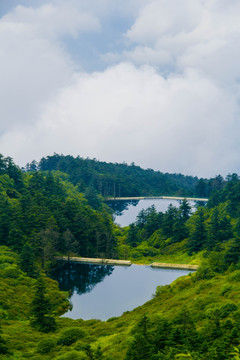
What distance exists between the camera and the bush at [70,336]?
70.2 feet

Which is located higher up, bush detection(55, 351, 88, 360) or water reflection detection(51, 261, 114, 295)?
bush detection(55, 351, 88, 360)

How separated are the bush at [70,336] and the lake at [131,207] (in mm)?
72140

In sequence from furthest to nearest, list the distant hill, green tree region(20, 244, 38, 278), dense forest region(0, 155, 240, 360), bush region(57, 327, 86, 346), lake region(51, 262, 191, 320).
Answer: the distant hill → green tree region(20, 244, 38, 278) → lake region(51, 262, 191, 320) → bush region(57, 327, 86, 346) → dense forest region(0, 155, 240, 360)

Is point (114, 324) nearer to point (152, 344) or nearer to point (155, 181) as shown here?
point (152, 344)

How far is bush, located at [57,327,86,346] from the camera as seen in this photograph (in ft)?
70.2

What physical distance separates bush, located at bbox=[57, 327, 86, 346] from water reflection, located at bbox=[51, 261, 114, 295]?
19.8 metres

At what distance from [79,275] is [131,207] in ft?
252

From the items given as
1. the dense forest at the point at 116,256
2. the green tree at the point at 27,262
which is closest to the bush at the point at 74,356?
the dense forest at the point at 116,256

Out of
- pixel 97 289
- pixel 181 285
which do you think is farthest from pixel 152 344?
pixel 97 289

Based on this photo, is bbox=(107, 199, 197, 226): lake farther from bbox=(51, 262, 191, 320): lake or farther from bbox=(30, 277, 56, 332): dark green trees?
bbox=(30, 277, 56, 332): dark green trees

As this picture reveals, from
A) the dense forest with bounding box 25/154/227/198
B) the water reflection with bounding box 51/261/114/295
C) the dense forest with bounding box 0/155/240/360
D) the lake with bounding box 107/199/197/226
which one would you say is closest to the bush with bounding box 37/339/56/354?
the dense forest with bounding box 0/155/240/360

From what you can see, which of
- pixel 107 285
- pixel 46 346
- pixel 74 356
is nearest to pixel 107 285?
pixel 107 285

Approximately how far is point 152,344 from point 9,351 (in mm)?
7703

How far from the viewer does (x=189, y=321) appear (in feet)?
56.9
